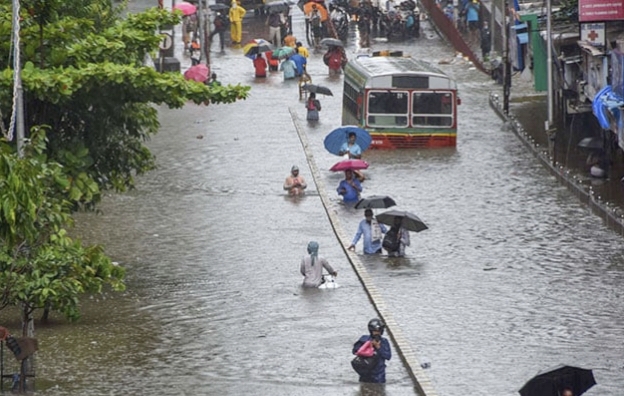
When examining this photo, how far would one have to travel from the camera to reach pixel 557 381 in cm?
1688

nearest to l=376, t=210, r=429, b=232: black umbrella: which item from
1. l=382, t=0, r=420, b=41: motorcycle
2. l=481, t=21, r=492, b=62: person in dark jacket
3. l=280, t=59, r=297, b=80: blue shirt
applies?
l=280, t=59, r=297, b=80: blue shirt

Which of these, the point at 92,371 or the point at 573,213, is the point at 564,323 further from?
the point at 573,213

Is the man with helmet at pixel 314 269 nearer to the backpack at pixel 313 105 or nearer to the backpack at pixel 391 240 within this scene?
the backpack at pixel 391 240

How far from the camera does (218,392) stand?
1991 cm

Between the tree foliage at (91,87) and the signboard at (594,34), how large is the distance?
12213mm

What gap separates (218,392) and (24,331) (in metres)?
2.37

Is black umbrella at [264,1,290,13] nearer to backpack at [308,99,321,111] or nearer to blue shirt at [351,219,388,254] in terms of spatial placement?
backpack at [308,99,321,111]

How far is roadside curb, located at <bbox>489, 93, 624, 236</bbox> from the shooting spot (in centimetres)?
3005

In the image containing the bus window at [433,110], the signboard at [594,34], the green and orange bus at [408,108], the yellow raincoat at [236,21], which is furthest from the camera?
the yellow raincoat at [236,21]

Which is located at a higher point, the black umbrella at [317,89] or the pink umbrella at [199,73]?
A: the pink umbrella at [199,73]

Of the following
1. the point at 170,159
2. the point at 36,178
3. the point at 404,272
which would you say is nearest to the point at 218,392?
the point at 36,178

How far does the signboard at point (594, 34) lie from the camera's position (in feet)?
117

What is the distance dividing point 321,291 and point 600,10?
11.2 metres

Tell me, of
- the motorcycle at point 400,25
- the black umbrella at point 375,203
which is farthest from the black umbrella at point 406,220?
the motorcycle at point 400,25
